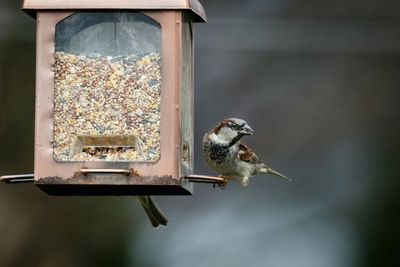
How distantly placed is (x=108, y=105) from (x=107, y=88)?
0.23ft

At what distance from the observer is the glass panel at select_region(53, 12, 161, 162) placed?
6.20m

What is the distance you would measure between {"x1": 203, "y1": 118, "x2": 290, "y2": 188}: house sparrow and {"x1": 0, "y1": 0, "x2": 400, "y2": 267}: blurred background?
2923 mm

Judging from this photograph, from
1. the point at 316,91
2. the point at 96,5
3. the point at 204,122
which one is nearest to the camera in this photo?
the point at 96,5

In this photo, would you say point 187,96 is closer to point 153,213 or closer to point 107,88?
point 107,88

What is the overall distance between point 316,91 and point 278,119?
50 cm

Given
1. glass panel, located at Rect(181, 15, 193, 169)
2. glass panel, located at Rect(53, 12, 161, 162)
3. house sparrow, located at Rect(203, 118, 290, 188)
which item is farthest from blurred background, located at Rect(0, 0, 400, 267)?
glass panel, located at Rect(53, 12, 161, 162)

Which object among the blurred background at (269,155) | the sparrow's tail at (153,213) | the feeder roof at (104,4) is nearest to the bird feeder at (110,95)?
the feeder roof at (104,4)

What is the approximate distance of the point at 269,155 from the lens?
444 inches

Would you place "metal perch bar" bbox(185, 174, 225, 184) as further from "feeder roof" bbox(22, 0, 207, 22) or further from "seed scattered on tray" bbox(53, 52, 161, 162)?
"feeder roof" bbox(22, 0, 207, 22)

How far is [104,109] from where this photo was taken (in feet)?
20.4

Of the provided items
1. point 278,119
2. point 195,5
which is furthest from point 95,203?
point 195,5

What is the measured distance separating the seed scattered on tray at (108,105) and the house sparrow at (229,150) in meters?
0.93

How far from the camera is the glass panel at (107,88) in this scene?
6.20 metres

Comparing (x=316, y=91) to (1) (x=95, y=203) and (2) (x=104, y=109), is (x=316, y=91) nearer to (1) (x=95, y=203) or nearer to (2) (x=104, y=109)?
(1) (x=95, y=203)
